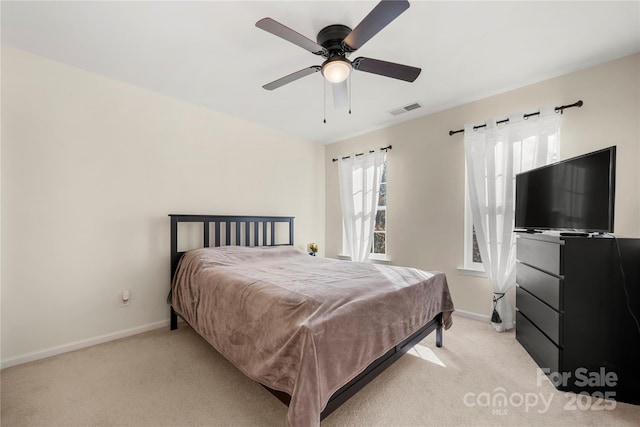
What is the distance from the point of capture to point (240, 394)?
1.74 metres

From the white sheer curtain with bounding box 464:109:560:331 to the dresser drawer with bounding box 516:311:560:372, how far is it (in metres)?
0.31

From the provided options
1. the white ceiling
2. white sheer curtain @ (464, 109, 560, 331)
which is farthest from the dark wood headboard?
white sheer curtain @ (464, 109, 560, 331)

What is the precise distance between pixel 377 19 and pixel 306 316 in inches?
66.4

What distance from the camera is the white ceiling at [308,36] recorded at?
175cm

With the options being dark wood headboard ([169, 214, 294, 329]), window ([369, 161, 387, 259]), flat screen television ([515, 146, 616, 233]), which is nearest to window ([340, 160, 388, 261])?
window ([369, 161, 387, 259])

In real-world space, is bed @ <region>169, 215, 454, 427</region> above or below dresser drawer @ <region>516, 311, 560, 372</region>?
above

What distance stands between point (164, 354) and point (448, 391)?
2.34 meters

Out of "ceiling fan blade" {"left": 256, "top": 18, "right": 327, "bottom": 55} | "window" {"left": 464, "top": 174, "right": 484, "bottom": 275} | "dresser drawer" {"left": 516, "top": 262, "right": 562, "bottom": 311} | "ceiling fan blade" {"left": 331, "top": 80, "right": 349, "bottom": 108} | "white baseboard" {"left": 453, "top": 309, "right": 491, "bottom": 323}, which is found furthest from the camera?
"window" {"left": 464, "top": 174, "right": 484, "bottom": 275}

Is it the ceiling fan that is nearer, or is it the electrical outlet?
the ceiling fan

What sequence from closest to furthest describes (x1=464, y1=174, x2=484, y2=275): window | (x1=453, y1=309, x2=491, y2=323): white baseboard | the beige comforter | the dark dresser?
the beige comforter < the dark dresser < (x1=453, y1=309, x2=491, y2=323): white baseboard < (x1=464, y1=174, x2=484, y2=275): window

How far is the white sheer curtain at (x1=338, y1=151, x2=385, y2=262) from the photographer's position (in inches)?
157

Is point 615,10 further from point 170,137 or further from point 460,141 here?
point 170,137

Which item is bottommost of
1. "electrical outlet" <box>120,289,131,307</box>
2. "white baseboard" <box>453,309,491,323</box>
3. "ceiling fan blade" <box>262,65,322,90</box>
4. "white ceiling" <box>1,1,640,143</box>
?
"white baseboard" <box>453,309,491,323</box>

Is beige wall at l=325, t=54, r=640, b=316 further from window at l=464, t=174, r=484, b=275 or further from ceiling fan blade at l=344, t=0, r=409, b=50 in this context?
ceiling fan blade at l=344, t=0, r=409, b=50
